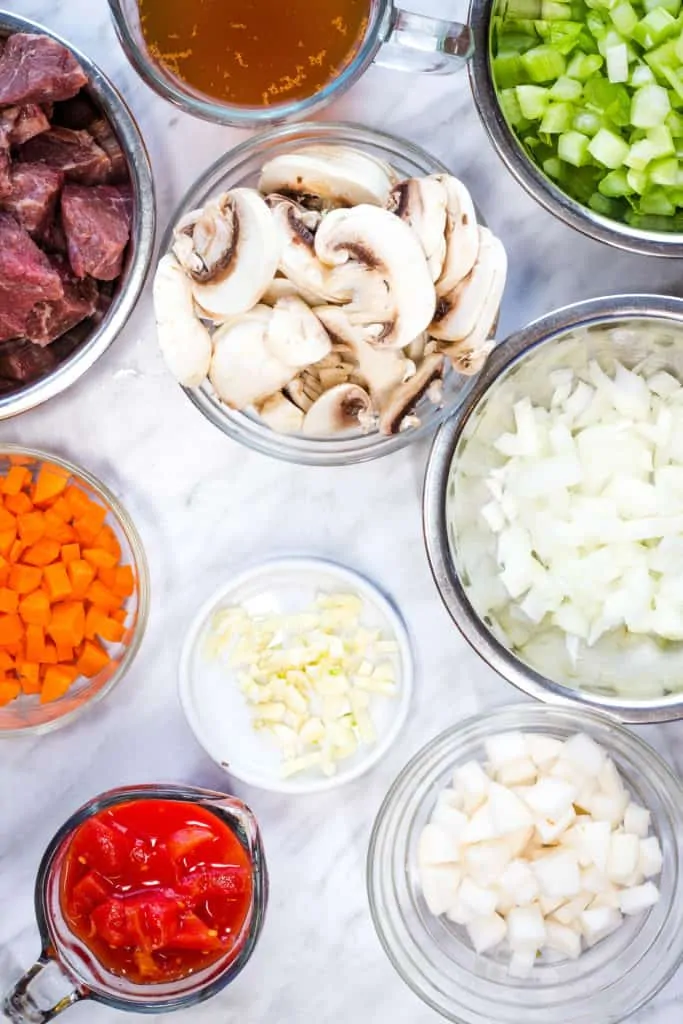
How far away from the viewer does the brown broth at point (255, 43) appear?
187 centimetres

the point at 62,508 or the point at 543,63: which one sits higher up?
the point at 543,63

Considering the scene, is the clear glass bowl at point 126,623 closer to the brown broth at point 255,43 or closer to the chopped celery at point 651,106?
the brown broth at point 255,43

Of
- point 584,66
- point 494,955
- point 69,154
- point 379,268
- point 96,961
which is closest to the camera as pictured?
point 379,268

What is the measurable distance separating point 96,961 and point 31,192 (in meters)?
1.30

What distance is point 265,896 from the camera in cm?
195

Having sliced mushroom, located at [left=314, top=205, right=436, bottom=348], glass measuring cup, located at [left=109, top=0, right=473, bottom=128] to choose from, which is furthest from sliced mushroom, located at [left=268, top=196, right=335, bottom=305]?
glass measuring cup, located at [left=109, top=0, right=473, bottom=128]

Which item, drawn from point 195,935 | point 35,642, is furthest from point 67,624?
point 195,935

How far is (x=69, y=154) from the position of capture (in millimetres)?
1886

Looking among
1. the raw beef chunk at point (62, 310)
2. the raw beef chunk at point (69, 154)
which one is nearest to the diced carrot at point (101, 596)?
the raw beef chunk at point (62, 310)

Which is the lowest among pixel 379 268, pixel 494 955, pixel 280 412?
pixel 494 955

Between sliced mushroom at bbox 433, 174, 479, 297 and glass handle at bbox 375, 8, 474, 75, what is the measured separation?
190mm

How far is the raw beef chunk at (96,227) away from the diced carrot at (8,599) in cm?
57

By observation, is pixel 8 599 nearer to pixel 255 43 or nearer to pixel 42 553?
pixel 42 553

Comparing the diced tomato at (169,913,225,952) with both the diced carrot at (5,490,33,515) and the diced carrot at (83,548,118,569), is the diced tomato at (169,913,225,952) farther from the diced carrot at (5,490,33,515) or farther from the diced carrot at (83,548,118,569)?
the diced carrot at (5,490,33,515)
